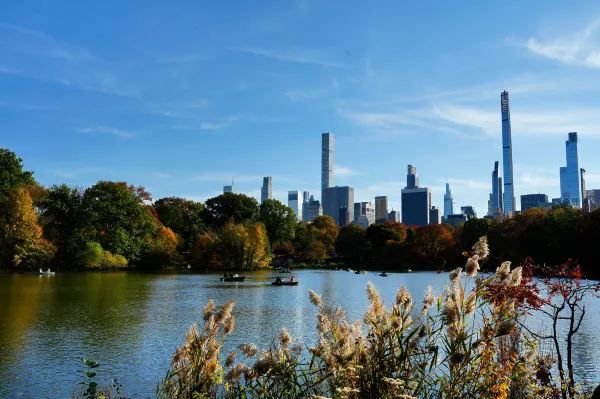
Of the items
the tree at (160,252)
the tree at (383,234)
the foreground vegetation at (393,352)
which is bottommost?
the foreground vegetation at (393,352)

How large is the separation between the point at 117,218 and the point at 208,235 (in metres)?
13.9

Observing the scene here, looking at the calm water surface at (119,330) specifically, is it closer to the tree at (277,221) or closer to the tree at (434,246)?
the tree at (434,246)

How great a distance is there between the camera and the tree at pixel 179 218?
308 feet

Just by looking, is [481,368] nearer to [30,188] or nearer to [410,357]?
[410,357]

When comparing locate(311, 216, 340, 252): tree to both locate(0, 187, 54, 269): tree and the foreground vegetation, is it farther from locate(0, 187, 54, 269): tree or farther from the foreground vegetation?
the foreground vegetation

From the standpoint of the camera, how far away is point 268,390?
208 inches

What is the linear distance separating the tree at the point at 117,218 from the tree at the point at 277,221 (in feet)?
99.9

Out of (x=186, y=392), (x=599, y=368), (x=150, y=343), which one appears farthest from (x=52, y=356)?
(x=599, y=368)

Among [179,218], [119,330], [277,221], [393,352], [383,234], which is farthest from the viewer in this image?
[277,221]

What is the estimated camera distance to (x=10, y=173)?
2726 inches

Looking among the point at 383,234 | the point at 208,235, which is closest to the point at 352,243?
the point at 383,234

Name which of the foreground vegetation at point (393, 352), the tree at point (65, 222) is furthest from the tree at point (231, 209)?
the foreground vegetation at point (393, 352)

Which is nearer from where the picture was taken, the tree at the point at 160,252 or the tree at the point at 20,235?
the tree at the point at 20,235

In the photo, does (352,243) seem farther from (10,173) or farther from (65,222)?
(10,173)
